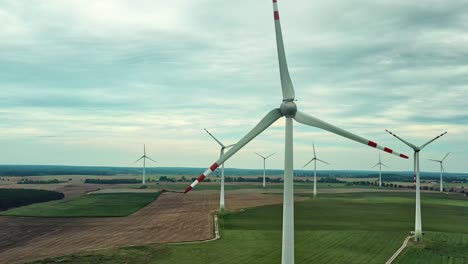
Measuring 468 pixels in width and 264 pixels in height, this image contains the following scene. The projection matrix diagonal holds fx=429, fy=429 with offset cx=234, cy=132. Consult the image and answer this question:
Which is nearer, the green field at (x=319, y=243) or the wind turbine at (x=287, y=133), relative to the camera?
the wind turbine at (x=287, y=133)

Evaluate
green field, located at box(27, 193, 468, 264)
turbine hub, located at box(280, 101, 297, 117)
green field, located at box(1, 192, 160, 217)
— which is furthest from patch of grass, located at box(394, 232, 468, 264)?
green field, located at box(1, 192, 160, 217)

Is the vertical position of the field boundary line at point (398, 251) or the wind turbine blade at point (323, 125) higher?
the wind turbine blade at point (323, 125)

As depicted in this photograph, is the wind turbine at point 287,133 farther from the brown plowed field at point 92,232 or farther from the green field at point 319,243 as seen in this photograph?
the brown plowed field at point 92,232

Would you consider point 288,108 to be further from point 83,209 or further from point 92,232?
point 83,209

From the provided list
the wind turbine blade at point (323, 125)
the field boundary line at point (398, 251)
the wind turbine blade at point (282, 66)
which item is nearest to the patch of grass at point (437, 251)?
the field boundary line at point (398, 251)

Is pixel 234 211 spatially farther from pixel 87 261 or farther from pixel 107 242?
pixel 87 261

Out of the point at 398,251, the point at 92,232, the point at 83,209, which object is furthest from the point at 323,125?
the point at 83,209
